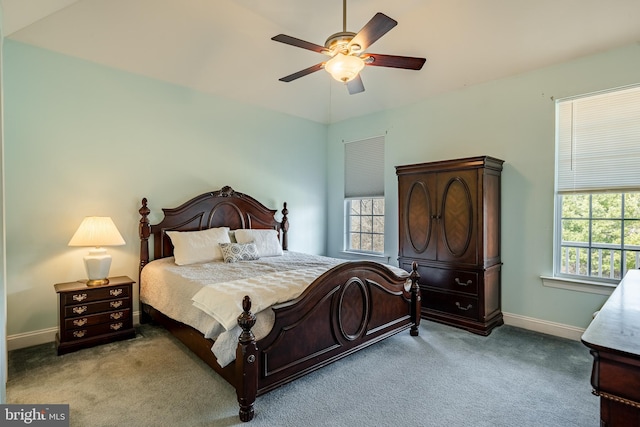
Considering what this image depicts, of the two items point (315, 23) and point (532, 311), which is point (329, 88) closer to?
point (315, 23)

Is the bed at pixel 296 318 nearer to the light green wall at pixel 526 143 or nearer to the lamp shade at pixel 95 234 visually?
the lamp shade at pixel 95 234

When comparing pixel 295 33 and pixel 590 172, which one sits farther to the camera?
pixel 295 33

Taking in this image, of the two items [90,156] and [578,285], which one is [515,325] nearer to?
[578,285]

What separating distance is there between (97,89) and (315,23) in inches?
96.6

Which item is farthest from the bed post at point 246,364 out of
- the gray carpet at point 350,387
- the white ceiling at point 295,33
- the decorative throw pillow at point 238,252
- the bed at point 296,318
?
the white ceiling at point 295,33

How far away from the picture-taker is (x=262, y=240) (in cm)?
430

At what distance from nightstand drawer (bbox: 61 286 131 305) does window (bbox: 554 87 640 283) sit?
14.9ft

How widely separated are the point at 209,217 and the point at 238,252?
2.48 feet

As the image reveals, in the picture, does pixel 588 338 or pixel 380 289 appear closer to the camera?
pixel 588 338

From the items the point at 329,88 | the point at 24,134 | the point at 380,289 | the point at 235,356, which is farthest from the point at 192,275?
the point at 329,88

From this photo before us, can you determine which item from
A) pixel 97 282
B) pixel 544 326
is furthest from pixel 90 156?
pixel 544 326

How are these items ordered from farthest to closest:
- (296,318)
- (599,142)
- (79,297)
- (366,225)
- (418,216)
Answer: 1. (366,225)
2. (418,216)
3. (599,142)
4. (79,297)
5. (296,318)

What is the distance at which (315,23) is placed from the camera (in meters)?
3.58

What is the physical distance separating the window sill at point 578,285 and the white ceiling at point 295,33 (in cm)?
229
